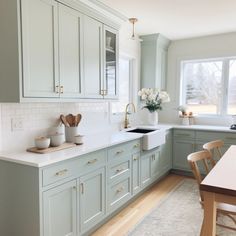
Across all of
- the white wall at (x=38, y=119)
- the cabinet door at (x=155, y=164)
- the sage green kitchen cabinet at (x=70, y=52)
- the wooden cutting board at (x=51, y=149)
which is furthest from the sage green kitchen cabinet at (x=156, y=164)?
the sage green kitchen cabinet at (x=70, y=52)

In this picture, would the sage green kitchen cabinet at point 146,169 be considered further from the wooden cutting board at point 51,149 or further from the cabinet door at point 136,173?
the wooden cutting board at point 51,149

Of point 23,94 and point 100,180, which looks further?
point 100,180

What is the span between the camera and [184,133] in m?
4.10

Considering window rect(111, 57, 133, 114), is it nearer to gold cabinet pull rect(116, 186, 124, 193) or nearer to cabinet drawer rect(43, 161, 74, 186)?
gold cabinet pull rect(116, 186, 124, 193)

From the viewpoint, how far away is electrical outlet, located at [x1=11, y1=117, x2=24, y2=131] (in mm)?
2156

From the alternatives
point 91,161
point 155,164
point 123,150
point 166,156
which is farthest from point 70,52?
point 166,156

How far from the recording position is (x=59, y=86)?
87.0 inches

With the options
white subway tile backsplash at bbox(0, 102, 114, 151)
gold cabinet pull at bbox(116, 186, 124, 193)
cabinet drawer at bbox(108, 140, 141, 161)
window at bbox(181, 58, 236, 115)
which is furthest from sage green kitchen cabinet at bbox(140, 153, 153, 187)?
window at bbox(181, 58, 236, 115)

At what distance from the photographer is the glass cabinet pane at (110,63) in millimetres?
2904

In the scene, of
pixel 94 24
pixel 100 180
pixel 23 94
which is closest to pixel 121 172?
pixel 100 180

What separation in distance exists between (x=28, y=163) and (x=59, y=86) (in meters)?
0.78

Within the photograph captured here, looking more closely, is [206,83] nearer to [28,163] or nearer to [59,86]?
[59,86]

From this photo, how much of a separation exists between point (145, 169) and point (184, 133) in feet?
3.90

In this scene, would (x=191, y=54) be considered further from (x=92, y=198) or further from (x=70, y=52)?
(x=92, y=198)
